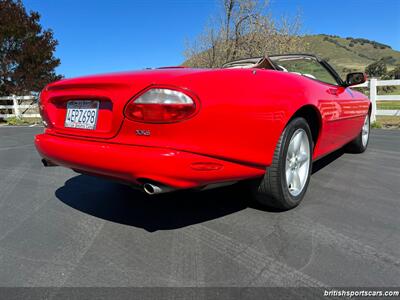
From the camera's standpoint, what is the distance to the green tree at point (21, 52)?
1530cm

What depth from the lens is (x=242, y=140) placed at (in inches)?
84.3

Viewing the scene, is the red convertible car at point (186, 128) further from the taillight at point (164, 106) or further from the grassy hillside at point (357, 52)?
the grassy hillside at point (357, 52)

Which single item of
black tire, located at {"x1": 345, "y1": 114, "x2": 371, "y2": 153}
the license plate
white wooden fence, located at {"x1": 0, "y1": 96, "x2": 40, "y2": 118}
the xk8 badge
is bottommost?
black tire, located at {"x1": 345, "y1": 114, "x2": 371, "y2": 153}

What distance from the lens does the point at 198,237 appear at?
7.45 ft

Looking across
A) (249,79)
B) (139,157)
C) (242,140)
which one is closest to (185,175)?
(139,157)

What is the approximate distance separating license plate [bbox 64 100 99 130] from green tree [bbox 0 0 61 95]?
15.2 m

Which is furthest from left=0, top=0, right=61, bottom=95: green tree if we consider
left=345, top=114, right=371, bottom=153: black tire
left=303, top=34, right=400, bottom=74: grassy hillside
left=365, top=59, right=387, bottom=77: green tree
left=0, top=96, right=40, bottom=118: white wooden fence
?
left=303, top=34, right=400, bottom=74: grassy hillside

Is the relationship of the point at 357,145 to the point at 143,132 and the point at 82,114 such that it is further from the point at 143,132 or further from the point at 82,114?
the point at 82,114

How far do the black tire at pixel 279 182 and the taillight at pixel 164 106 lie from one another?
80 centimetres

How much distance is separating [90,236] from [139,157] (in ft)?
2.60

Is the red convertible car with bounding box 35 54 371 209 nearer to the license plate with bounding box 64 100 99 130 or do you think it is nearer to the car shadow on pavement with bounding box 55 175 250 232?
the license plate with bounding box 64 100 99 130

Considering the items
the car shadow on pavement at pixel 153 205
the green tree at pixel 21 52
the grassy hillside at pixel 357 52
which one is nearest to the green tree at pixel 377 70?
the grassy hillside at pixel 357 52

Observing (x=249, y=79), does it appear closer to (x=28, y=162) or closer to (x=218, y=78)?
(x=218, y=78)

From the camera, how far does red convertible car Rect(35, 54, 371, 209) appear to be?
1.96 meters
